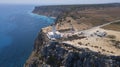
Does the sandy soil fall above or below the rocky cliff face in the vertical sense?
above

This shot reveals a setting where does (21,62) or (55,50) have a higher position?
(55,50)

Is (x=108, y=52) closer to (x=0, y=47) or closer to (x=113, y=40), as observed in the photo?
(x=113, y=40)

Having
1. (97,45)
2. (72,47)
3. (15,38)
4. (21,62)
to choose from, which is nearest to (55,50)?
(72,47)

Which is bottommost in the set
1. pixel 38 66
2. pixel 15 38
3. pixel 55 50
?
pixel 15 38

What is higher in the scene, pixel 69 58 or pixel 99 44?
pixel 99 44

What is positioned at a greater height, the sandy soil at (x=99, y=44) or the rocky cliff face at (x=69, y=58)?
the sandy soil at (x=99, y=44)

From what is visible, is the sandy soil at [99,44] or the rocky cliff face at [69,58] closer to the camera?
the rocky cliff face at [69,58]

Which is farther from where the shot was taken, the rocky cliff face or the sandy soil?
the sandy soil

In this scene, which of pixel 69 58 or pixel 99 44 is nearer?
pixel 69 58
